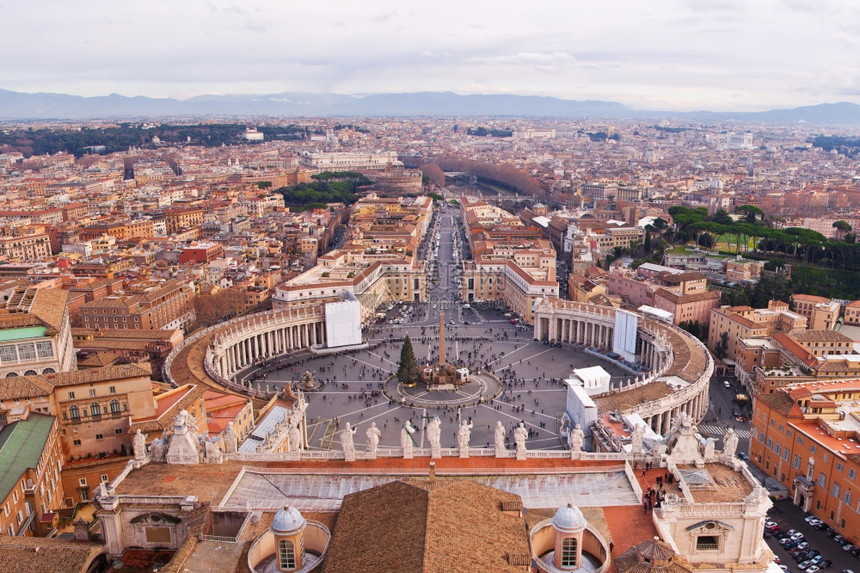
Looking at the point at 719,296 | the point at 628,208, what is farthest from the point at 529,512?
the point at 628,208

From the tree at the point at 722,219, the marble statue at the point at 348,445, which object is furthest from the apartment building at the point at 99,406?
the tree at the point at 722,219

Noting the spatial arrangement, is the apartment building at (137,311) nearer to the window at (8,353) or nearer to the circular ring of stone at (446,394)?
the circular ring of stone at (446,394)

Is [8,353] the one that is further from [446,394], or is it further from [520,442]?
[520,442]

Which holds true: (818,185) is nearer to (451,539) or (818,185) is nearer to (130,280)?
(130,280)

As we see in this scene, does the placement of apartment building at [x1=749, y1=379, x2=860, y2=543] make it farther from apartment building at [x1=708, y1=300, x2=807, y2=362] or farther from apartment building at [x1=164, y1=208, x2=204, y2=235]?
apartment building at [x1=164, y1=208, x2=204, y2=235]

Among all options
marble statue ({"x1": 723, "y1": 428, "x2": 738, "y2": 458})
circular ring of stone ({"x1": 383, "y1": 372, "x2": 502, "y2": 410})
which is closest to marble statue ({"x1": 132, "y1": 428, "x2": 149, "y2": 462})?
marble statue ({"x1": 723, "y1": 428, "x2": 738, "y2": 458})

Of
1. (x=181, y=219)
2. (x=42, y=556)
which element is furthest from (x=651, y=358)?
(x=181, y=219)
